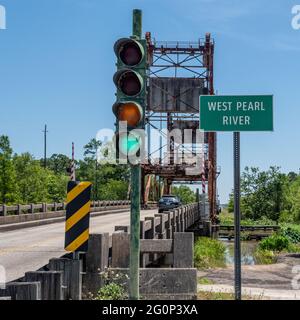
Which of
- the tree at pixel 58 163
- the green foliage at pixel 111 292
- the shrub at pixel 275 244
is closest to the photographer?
the green foliage at pixel 111 292

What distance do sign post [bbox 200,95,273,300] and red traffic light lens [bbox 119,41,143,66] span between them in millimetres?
1009

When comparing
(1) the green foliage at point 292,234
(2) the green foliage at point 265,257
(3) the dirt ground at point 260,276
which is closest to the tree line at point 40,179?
(1) the green foliage at point 292,234

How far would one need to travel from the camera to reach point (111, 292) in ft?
30.4

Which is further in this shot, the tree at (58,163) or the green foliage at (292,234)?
the tree at (58,163)

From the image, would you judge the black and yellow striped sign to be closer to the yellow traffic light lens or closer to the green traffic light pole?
the green traffic light pole

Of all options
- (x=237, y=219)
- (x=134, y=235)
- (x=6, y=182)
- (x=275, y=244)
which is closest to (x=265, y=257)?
(x=275, y=244)

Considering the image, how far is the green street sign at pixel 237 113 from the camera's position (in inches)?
288

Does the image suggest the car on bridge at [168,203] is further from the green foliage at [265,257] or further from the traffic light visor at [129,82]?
the traffic light visor at [129,82]

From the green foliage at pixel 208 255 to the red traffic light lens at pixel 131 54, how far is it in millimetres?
18953

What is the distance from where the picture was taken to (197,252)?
27922 mm

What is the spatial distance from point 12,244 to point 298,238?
3841cm

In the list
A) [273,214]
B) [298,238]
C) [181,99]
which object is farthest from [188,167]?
[273,214]

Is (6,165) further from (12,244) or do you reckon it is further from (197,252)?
(12,244)

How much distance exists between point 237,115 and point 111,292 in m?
3.75
